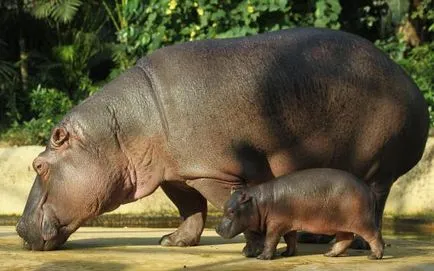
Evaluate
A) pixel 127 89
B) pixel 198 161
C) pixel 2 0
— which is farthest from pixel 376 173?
pixel 2 0

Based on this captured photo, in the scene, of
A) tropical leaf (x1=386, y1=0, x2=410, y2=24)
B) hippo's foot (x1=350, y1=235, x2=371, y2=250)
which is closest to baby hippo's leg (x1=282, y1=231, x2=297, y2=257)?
hippo's foot (x1=350, y1=235, x2=371, y2=250)

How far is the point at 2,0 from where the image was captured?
601 inches

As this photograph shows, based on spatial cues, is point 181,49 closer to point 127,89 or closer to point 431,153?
point 127,89

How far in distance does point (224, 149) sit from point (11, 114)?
343 inches

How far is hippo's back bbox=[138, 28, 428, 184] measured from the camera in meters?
6.15

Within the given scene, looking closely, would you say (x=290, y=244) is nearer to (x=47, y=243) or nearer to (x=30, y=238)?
(x=47, y=243)

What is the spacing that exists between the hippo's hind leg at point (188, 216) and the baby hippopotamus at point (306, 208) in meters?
0.97

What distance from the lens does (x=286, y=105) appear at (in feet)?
20.8

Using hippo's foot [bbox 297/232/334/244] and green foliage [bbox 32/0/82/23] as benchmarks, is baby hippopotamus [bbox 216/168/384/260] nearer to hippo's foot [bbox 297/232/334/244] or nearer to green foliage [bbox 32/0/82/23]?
hippo's foot [bbox 297/232/334/244]

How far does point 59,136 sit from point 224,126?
1.11 metres

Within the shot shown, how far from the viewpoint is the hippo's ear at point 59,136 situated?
6.45 metres

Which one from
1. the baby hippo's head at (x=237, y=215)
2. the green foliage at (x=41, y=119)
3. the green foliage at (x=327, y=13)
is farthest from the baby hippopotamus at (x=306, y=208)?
the green foliage at (x=327, y=13)

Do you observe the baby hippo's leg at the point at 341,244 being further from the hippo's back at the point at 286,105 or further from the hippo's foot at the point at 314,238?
the hippo's foot at the point at 314,238

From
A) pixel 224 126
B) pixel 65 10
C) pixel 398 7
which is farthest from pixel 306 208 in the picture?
pixel 65 10
